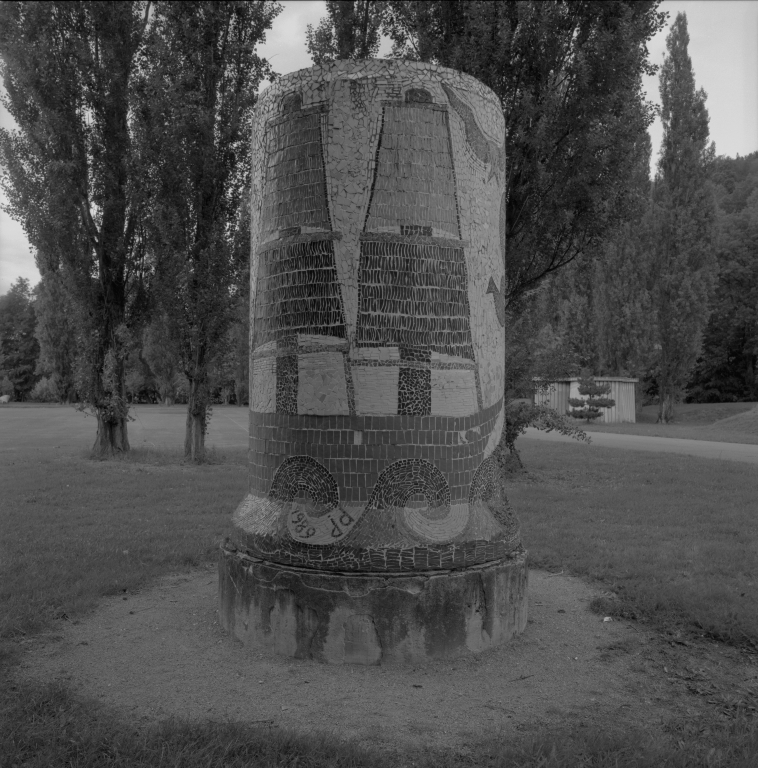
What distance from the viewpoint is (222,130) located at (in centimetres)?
1489

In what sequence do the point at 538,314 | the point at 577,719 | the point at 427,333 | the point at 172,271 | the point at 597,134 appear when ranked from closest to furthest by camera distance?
the point at 577,719 → the point at 427,333 → the point at 597,134 → the point at 538,314 → the point at 172,271

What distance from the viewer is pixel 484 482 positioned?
509cm

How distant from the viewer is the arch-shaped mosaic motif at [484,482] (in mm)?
4980

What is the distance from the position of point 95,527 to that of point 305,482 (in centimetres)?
499

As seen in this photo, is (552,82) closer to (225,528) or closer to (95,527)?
(225,528)

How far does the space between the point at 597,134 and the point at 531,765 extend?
9.40 m

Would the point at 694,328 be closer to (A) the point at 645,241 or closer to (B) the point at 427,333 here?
(A) the point at 645,241

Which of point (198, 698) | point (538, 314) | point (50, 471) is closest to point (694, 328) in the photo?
point (538, 314)

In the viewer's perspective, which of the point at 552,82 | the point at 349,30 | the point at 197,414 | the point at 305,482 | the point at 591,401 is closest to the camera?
the point at 305,482

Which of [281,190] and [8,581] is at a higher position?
[281,190]

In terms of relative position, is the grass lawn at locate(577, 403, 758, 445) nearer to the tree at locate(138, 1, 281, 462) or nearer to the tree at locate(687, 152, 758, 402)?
the tree at locate(687, 152, 758, 402)

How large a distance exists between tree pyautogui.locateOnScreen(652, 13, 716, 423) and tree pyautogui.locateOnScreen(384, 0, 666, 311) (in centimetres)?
2062

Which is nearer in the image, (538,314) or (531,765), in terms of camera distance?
(531,765)

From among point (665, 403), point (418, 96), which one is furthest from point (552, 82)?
point (665, 403)
